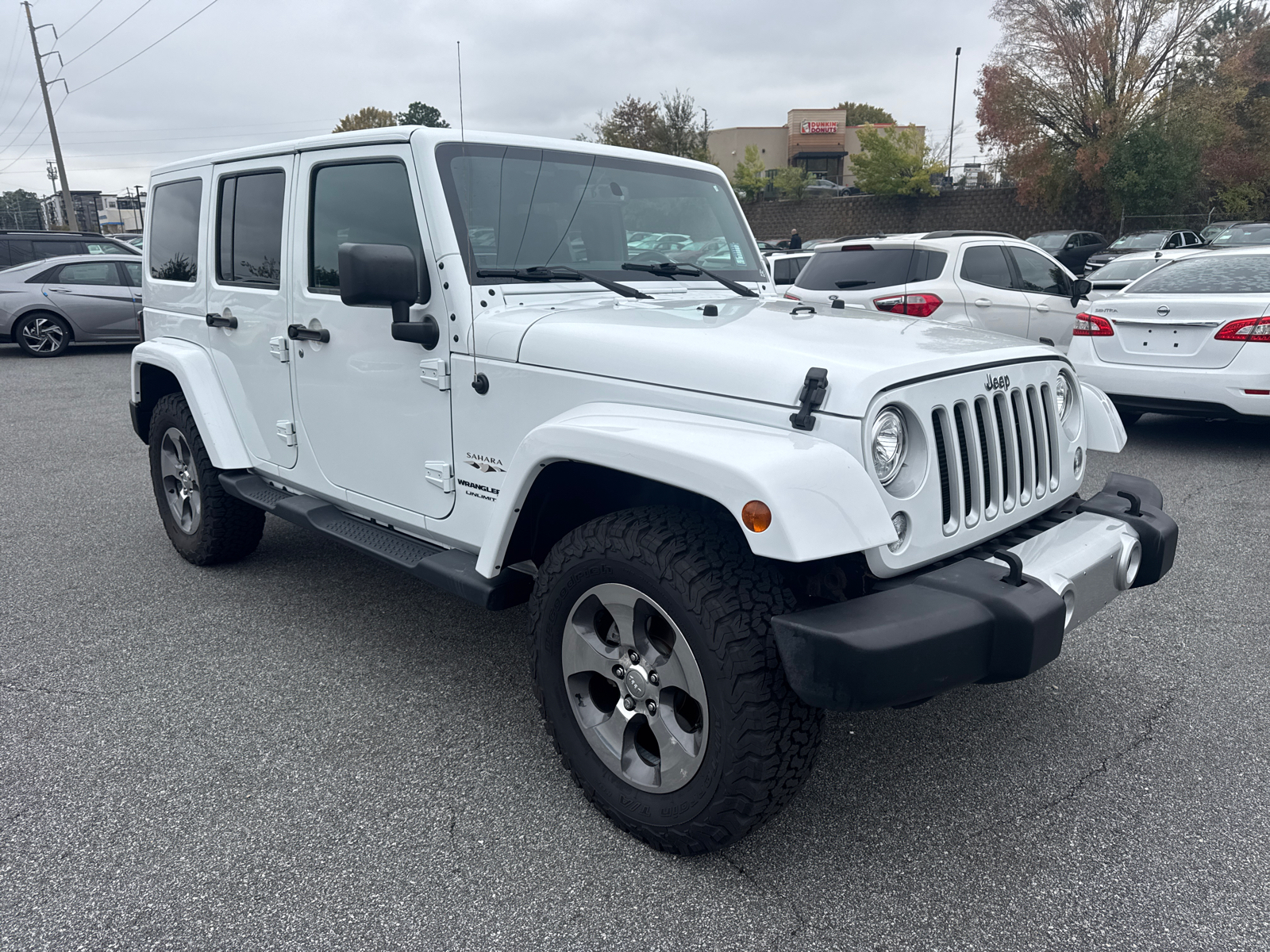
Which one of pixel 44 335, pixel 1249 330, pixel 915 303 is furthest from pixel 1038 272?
pixel 44 335

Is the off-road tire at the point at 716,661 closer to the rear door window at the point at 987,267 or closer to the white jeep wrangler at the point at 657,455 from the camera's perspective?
the white jeep wrangler at the point at 657,455

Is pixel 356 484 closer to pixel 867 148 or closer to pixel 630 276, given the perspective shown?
pixel 630 276

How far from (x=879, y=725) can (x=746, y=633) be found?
49.2 inches

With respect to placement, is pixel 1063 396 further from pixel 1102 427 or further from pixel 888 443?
pixel 888 443

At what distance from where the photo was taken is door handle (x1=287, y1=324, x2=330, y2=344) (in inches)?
138

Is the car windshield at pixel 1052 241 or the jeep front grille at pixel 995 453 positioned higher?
the car windshield at pixel 1052 241

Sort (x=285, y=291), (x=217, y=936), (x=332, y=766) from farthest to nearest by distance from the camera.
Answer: (x=285, y=291) → (x=332, y=766) → (x=217, y=936)

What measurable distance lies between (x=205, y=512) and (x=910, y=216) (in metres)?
35.0

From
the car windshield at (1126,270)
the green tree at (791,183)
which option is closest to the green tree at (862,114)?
the green tree at (791,183)

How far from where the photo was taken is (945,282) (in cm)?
845

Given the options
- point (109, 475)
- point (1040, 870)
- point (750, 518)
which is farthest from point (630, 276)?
point (109, 475)

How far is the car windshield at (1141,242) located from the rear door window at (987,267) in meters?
12.7

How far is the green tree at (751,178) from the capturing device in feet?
141

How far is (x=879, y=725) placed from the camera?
317 cm
